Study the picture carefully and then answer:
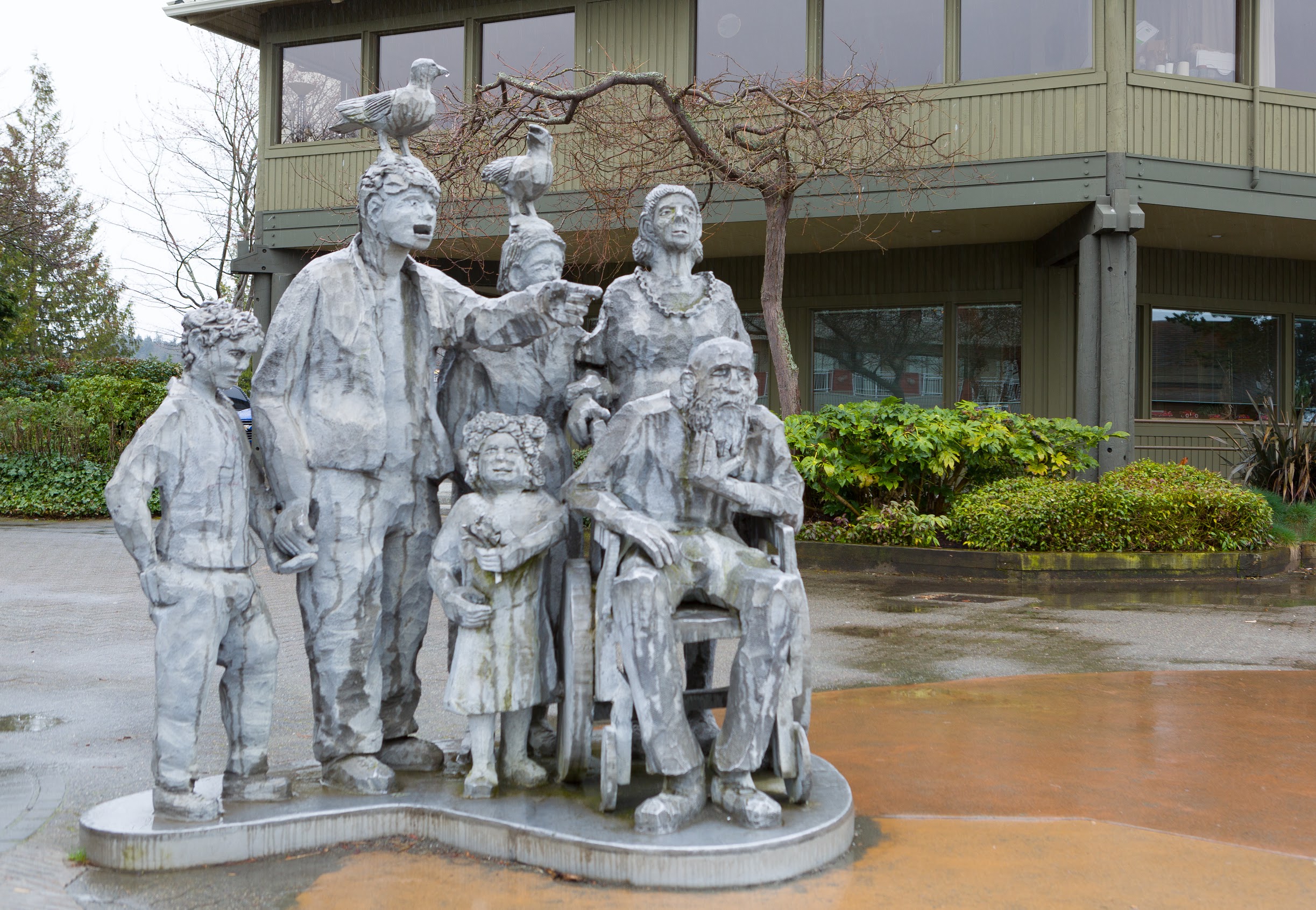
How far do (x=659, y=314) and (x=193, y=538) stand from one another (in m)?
1.79

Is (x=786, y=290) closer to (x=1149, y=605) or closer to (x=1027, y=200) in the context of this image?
(x=1027, y=200)

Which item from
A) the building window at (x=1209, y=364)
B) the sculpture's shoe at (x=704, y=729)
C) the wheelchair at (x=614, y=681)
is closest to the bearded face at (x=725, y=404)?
the wheelchair at (x=614, y=681)

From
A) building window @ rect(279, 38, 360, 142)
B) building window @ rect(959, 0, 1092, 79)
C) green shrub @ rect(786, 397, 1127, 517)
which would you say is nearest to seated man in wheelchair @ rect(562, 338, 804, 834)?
green shrub @ rect(786, 397, 1127, 517)

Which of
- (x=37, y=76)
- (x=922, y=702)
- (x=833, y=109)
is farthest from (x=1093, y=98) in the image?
(x=37, y=76)

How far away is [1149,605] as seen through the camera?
9078mm

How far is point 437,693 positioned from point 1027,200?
33.7ft

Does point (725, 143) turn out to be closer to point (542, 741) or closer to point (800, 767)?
point (542, 741)

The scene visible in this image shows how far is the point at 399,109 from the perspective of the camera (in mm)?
4039

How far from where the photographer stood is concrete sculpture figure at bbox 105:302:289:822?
3.48m

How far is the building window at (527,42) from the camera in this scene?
16.7 meters

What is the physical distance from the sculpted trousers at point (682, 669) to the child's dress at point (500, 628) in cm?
38

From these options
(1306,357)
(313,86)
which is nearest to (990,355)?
(1306,357)

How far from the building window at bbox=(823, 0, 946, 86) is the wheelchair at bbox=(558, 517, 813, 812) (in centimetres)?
1235

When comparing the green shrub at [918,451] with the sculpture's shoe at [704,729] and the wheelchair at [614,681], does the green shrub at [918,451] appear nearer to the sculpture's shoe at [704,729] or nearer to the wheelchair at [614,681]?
the sculpture's shoe at [704,729]
